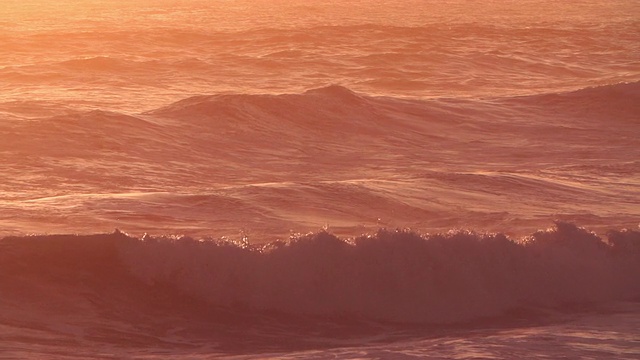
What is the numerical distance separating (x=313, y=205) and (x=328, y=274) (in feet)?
12.0

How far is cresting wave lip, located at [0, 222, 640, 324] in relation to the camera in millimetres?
9250

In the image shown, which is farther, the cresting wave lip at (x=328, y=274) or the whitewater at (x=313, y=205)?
the cresting wave lip at (x=328, y=274)

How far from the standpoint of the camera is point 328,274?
9.45 metres

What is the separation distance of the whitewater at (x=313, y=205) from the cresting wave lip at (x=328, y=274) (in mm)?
19

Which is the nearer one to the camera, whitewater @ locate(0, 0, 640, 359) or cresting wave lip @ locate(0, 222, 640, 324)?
whitewater @ locate(0, 0, 640, 359)

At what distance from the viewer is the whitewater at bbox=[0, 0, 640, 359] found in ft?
28.7

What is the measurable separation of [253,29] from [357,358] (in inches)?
1169

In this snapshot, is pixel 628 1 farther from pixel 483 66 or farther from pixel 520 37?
pixel 483 66

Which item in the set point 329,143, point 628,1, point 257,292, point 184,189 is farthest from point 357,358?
point 628,1

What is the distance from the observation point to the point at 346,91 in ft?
73.8

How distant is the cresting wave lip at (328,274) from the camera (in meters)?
9.25

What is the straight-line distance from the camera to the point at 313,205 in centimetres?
1306

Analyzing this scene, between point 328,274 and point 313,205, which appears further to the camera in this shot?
point 313,205

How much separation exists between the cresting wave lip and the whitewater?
2 centimetres
